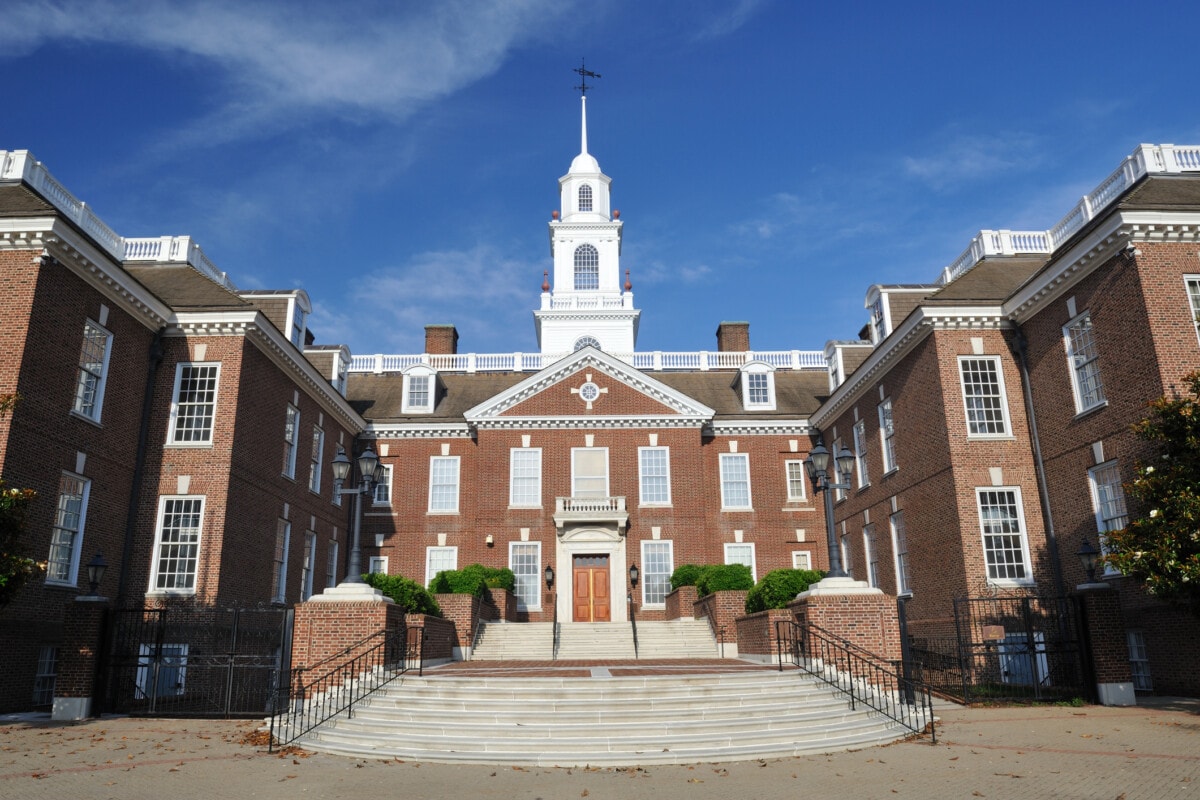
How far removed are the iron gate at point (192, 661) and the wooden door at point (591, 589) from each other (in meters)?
10.8

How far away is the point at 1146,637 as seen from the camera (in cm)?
1659

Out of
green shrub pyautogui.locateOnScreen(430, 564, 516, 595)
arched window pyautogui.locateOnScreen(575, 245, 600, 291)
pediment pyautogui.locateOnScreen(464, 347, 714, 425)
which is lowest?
green shrub pyautogui.locateOnScreen(430, 564, 516, 595)

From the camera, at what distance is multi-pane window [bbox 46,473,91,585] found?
56.4 ft

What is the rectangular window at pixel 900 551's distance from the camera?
2369 centimetres

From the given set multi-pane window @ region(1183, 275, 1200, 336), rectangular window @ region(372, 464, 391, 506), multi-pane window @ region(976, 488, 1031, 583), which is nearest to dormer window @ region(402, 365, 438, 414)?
rectangular window @ region(372, 464, 391, 506)

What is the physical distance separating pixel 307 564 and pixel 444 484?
21.3ft

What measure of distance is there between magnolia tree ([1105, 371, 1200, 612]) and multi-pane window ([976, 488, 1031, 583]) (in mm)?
5348

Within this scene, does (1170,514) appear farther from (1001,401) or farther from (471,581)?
(471,581)

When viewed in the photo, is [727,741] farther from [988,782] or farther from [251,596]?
[251,596]

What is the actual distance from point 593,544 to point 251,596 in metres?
11.8

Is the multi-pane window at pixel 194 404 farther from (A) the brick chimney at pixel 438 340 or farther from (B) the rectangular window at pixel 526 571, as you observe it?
(A) the brick chimney at pixel 438 340

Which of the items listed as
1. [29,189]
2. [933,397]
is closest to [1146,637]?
[933,397]

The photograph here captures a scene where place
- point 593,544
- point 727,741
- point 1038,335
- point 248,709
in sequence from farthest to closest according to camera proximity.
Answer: point 593,544, point 1038,335, point 248,709, point 727,741

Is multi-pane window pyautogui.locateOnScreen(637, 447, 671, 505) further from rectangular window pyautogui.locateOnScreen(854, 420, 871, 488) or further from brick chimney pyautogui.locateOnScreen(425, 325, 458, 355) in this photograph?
brick chimney pyautogui.locateOnScreen(425, 325, 458, 355)
